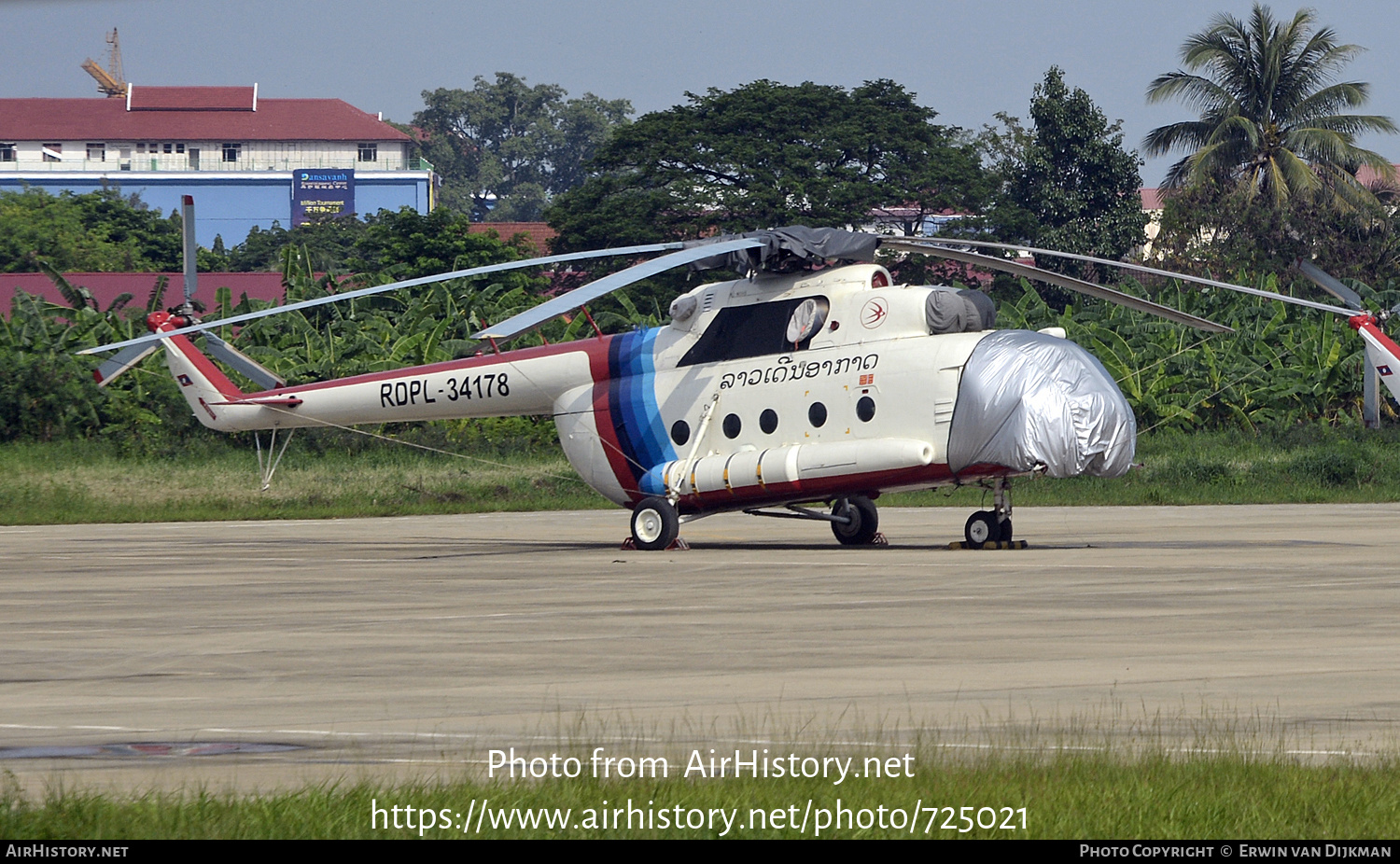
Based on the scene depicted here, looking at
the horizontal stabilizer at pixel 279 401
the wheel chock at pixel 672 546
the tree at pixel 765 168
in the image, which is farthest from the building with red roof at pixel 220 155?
the wheel chock at pixel 672 546

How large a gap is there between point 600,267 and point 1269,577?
3950 cm

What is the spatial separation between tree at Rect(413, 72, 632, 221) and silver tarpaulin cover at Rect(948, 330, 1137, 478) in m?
149

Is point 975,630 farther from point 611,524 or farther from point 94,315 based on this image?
point 94,315

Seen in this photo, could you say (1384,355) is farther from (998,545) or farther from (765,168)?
(765,168)

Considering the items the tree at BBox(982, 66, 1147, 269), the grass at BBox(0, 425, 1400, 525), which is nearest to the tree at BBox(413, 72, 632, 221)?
the tree at BBox(982, 66, 1147, 269)

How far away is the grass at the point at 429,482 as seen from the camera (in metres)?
28.4

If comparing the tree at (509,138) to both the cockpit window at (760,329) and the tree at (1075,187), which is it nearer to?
the tree at (1075,187)

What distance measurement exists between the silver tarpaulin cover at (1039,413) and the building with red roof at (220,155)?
12195 cm

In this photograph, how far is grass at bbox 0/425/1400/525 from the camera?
28.4 m

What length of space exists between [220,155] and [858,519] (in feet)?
437

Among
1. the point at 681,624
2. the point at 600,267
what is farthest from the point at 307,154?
the point at 681,624

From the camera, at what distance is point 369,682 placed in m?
9.25

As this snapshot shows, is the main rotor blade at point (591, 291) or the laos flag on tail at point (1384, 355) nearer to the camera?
the main rotor blade at point (591, 291)

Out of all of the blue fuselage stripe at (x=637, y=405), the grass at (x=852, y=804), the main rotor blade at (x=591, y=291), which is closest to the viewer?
the grass at (x=852, y=804)
